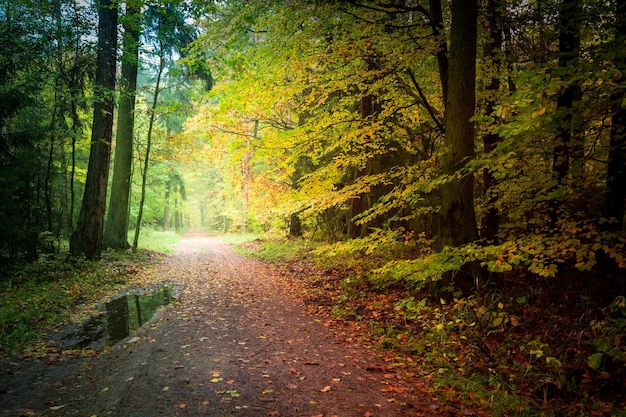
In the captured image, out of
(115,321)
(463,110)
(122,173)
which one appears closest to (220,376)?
(115,321)

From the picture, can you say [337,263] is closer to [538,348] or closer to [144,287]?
[144,287]

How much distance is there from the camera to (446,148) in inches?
255

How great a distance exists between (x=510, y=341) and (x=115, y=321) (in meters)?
7.31

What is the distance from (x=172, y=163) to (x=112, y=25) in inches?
472

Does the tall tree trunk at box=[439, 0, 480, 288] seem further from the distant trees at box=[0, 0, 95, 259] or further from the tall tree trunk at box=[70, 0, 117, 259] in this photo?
the tall tree trunk at box=[70, 0, 117, 259]

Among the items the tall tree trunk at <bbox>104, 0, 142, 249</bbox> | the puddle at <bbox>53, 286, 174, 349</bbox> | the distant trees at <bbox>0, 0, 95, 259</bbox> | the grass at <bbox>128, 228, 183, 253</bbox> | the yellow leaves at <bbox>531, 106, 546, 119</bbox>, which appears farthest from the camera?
the grass at <bbox>128, 228, 183, 253</bbox>

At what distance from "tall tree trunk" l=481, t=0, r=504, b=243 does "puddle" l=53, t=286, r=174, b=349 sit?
773cm

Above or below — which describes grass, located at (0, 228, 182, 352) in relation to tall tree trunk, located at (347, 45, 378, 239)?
below

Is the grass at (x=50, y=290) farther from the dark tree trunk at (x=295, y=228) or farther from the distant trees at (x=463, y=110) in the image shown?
the dark tree trunk at (x=295, y=228)

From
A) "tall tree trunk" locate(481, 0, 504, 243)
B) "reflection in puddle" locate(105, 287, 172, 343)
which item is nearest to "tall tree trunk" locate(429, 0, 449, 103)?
"tall tree trunk" locate(481, 0, 504, 243)

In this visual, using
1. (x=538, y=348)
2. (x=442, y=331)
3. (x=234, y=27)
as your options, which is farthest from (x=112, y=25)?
(x=538, y=348)

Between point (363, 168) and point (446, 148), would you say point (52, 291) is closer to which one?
point (363, 168)

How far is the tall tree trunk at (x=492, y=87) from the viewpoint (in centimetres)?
776

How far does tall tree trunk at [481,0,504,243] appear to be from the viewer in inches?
306
